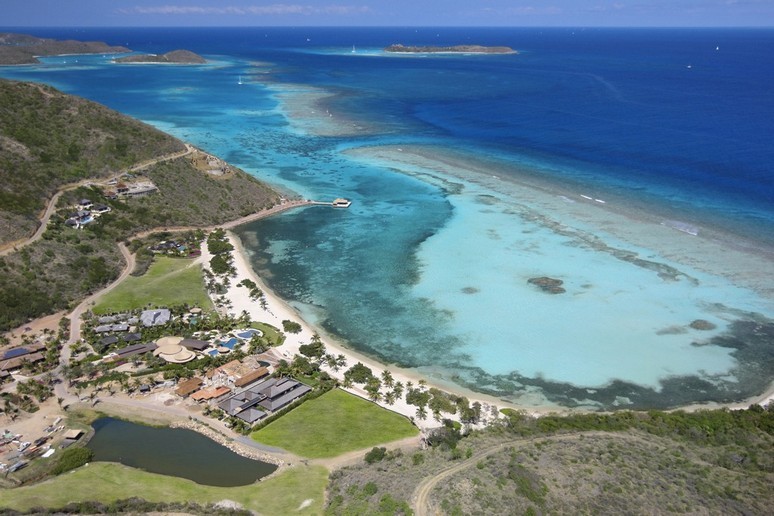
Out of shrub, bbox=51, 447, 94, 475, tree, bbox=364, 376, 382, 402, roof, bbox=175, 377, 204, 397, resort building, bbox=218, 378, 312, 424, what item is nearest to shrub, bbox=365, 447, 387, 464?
tree, bbox=364, 376, 382, 402

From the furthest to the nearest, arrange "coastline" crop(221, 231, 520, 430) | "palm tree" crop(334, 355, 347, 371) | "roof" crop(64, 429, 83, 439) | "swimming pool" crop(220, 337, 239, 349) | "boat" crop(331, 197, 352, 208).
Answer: "boat" crop(331, 197, 352, 208) < "swimming pool" crop(220, 337, 239, 349) < "palm tree" crop(334, 355, 347, 371) < "coastline" crop(221, 231, 520, 430) < "roof" crop(64, 429, 83, 439)

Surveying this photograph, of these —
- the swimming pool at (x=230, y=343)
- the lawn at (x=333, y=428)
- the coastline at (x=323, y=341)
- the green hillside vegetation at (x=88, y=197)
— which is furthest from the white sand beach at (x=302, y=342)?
the green hillside vegetation at (x=88, y=197)

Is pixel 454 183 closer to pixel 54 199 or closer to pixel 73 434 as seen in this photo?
pixel 54 199

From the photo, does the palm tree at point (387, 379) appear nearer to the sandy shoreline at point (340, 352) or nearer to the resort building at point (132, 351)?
the sandy shoreline at point (340, 352)

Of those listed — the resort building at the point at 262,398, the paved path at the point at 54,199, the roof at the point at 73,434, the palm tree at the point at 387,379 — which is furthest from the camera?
the paved path at the point at 54,199

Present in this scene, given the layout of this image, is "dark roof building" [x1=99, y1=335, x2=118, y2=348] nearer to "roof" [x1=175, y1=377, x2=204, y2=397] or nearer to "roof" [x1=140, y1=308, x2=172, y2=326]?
"roof" [x1=140, y1=308, x2=172, y2=326]

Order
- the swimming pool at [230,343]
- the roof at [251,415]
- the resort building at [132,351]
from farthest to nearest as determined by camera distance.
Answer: the swimming pool at [230,343] < the resort building at [132,351] < the roof at [251,415]
